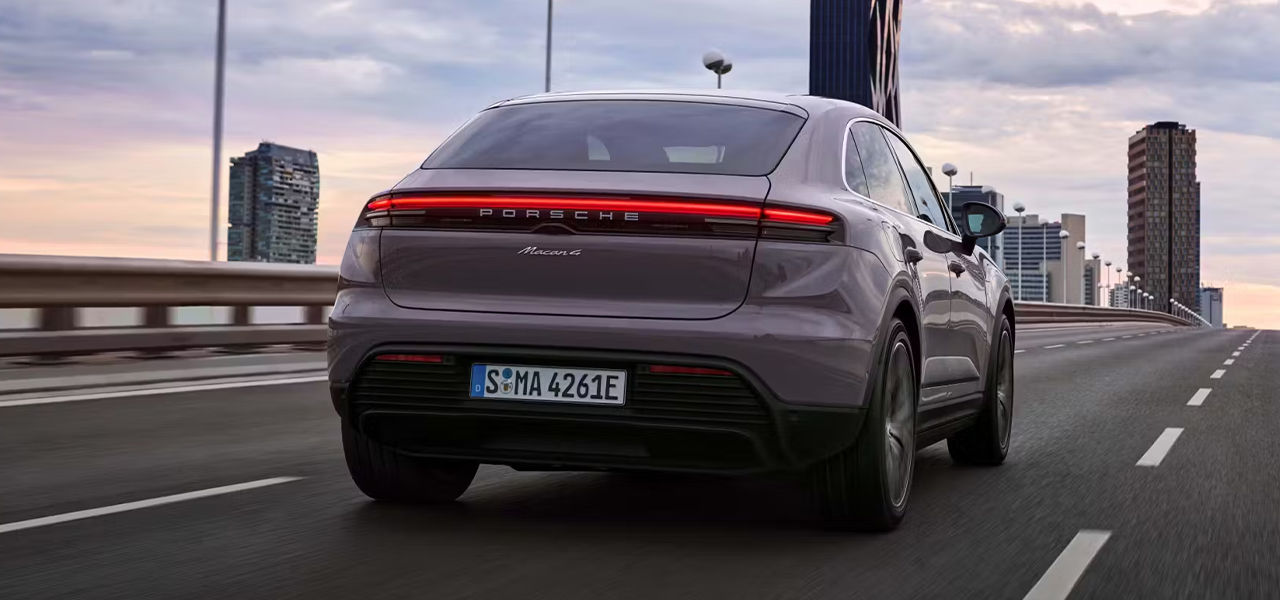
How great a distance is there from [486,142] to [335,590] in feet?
6.10

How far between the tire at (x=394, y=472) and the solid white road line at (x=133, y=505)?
1.98 feet

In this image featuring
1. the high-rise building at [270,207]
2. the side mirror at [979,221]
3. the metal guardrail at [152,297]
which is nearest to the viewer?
the side mirror at [979,221]

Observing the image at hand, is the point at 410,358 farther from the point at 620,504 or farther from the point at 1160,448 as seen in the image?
the point at 1160,448

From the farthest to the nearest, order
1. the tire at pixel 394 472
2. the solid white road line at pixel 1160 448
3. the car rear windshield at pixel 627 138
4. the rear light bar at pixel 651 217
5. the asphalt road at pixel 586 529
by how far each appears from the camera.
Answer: the solid white road line at pixel 1160 448 → the tire at pixel 394 472 → the car rear windshield at pixel 627 138 → the rear light bar at pixel 651 217 → the asphalt road at pixel 586 529

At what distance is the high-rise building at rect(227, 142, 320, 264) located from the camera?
1021 inches

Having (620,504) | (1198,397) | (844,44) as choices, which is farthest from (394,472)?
(844,44)

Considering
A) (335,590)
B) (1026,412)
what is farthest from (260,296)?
(335,590)

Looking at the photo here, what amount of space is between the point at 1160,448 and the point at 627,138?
175 inches

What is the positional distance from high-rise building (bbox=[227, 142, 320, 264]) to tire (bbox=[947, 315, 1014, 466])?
16315 mm

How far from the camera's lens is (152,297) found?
12.4 meters

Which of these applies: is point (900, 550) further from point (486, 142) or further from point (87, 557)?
point (87, 557)

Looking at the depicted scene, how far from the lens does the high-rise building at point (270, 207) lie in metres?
25.9

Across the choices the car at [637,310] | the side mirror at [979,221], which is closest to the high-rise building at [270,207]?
the side mirror at [979,221]

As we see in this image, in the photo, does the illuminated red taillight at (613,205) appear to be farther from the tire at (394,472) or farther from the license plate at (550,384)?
the tire at (394,472)
